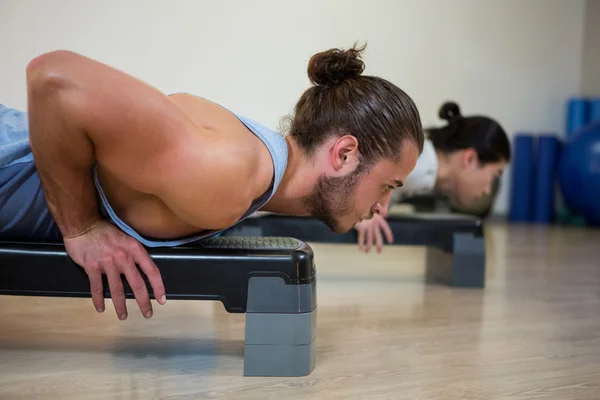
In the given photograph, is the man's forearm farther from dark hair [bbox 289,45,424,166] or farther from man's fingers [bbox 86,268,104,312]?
dark hair [bbox 289,45,424,166]

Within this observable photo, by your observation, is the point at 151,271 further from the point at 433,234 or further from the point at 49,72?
the point at 433,234

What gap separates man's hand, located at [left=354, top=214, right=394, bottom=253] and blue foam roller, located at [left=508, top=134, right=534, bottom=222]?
3037mm

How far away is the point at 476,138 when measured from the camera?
248 cm

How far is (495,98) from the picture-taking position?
4.97 m

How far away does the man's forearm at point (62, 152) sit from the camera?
1065mm

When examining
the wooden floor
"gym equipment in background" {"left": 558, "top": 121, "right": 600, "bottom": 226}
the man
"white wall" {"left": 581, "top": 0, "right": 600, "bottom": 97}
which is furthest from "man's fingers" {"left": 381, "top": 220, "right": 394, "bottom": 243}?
"white wall" {"left": 581, "top": 0, "right": 600, "bottom": 97}

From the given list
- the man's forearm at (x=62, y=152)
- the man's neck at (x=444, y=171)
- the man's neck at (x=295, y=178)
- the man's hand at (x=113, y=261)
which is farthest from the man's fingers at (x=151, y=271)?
the man's neck at (x=444, y=171)

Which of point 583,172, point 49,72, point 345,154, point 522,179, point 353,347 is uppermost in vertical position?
point 49,72

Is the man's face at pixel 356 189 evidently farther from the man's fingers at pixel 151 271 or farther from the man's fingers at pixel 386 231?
the man's fingers at pixel 386 231

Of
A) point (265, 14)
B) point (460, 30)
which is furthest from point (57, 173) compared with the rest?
point (460, 30)

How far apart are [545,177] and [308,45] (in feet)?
6.96

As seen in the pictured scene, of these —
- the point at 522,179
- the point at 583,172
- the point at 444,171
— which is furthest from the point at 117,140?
the point at 522,179

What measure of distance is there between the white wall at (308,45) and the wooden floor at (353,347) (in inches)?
70.8

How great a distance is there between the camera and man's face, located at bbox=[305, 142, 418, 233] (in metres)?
1.28
